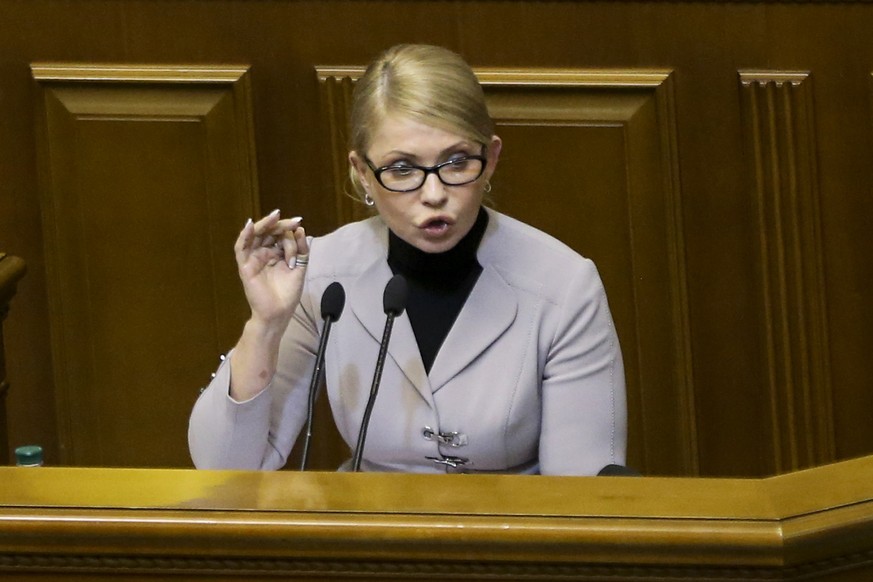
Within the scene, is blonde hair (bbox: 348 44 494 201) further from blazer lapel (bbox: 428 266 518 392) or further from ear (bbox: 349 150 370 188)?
blazer lapel (bbox: 428 266 518 392)

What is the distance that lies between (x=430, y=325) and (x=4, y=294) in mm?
899

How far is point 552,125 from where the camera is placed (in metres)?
3.02

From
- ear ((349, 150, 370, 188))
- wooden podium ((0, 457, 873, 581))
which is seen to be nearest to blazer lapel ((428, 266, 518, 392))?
ear ((349, 150, 370, 188))

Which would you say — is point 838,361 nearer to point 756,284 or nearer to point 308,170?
point 756,284

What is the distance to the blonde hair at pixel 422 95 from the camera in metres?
2.01

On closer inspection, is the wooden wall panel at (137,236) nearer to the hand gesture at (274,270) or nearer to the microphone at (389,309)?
the hand gesture at (274,270)

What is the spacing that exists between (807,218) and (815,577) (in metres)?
1.83

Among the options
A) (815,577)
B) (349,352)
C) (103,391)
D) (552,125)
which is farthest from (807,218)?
(815,577)

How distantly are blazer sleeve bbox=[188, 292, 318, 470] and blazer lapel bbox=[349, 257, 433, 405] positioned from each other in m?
0.08

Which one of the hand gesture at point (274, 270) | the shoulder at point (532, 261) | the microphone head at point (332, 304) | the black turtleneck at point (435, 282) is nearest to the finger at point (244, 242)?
the hand gesture at point (274, 270)

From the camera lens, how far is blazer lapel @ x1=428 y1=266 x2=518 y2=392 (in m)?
2.11

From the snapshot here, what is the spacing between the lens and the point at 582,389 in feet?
6.85

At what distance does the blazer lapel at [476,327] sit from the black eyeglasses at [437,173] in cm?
20

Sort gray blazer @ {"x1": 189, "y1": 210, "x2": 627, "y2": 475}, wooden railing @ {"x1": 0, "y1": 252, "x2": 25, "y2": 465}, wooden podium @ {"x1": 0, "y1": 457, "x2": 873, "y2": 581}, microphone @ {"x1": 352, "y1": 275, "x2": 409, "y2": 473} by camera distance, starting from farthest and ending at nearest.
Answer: wooden railing @ {"x1": 0, "y1": 252, "x2": 25, "y2": 465} < gray blazer @ {"x1": 189, "y1": 210, "x2": 627, "y2": 475} < microphone @ {"x1": 352, "y1": 275, "x2": 409, "y2": 473} < wooden podium @ {"x1": 0, "y1": 457, "x2": 873, "y2": 581}
